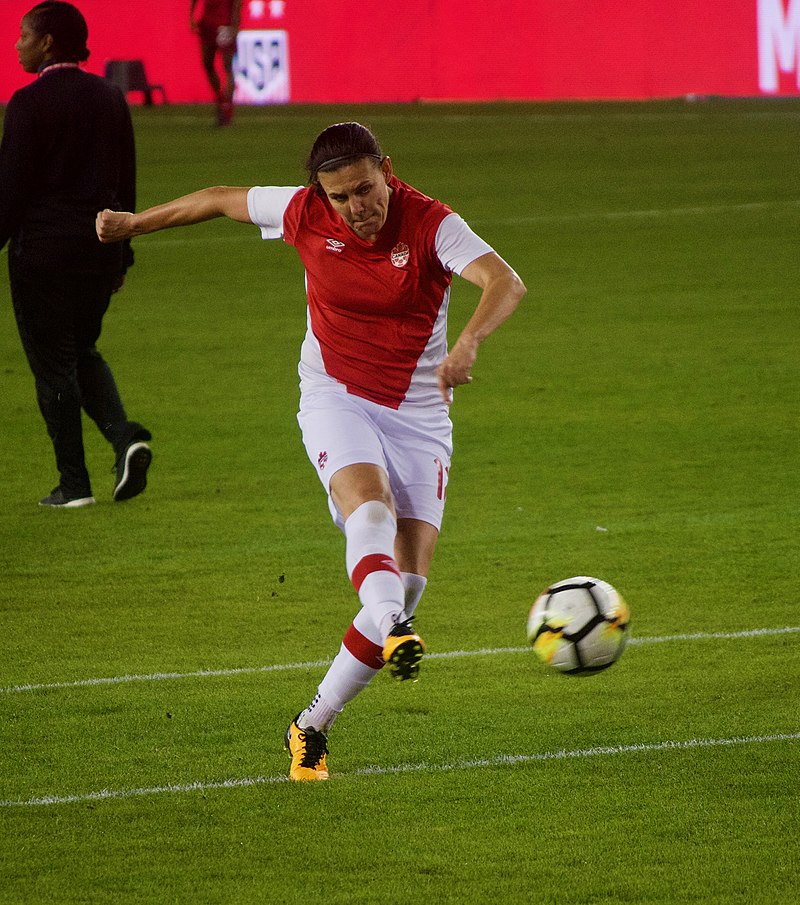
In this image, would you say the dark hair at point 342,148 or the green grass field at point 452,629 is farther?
the dark hair at point 342,148

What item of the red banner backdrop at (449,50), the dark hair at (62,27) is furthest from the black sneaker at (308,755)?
the red banner backdrop at (449,50)

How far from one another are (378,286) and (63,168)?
380 centimetres

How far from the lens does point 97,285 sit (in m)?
9.23

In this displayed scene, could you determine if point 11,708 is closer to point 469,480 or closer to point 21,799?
point 21,799

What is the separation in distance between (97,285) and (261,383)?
3.73 metres

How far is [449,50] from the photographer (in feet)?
124

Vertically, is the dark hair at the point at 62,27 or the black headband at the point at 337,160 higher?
the black headband at the point at 337,160

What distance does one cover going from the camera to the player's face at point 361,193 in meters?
5.44

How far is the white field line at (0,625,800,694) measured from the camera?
6.52m

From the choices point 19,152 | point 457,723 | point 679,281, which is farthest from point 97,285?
A: point 679,281

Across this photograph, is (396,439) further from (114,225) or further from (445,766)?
(114,225)

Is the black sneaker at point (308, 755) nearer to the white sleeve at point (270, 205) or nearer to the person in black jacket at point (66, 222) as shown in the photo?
the white sleeve at point (270, 205)

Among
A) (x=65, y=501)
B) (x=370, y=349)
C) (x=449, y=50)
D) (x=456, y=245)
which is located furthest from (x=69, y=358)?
(x=449, y=50)

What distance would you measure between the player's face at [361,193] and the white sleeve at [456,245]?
0.19 m
